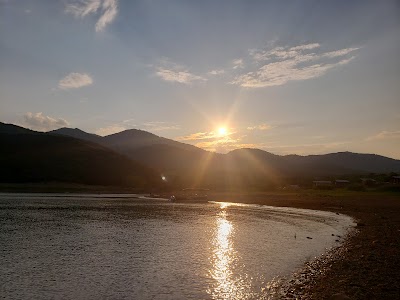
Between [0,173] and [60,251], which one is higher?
[0,173]

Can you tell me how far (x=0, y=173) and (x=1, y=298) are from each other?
183 meters

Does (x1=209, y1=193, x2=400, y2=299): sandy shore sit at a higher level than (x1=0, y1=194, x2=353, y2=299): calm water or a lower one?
higher

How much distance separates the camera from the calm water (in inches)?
851

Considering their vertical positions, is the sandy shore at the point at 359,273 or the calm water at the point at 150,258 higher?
the sandy shore at the point at 359,273

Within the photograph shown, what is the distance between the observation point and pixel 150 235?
43469 mm

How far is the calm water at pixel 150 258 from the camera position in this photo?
2161cm

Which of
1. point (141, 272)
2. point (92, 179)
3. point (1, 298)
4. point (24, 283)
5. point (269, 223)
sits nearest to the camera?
point (1, 298)

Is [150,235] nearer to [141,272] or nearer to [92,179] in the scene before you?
[141,272]

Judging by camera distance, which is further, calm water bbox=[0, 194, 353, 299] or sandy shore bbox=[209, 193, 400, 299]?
calm water bbox=[0, 194, 353, 299]

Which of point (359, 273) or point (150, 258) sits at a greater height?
point (359, 273)

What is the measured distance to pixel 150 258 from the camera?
100 ft

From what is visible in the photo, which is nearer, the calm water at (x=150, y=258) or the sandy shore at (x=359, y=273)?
the sandy shore at (x=359, y=273)

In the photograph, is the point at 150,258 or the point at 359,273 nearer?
the point at 359,273

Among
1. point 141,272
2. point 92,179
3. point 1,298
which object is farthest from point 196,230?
point 92,179
